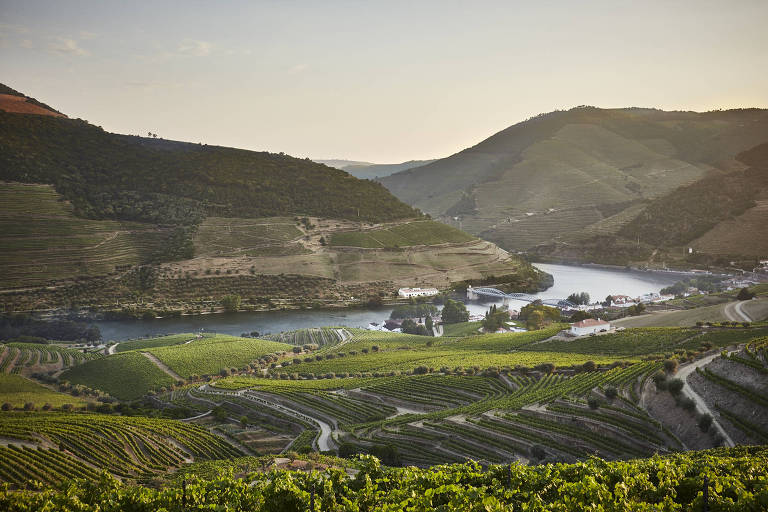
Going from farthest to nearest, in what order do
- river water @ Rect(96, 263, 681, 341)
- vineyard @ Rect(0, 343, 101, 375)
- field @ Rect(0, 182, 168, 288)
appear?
field @ Rect(0, 182, 168, 288) → river water @ Rect(96, 263, 681, 341) → vineyard @ Rect(0, 343, 101, 375)

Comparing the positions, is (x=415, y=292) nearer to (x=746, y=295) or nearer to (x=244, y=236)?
(x=244, y=236)

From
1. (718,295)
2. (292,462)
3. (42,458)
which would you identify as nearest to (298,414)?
(292,462)

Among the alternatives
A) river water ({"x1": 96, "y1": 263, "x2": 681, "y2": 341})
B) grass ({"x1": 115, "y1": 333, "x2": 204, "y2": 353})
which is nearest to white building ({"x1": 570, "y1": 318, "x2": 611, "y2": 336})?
river water ({"x1": 96, "y1": 263, "x2": 681, "y2": 341})

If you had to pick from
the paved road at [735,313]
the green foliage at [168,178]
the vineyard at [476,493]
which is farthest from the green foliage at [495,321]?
the vineyard at [476,493]

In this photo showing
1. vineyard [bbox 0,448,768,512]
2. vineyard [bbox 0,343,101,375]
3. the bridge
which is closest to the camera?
vineyard [bbox 0,448,768,512]

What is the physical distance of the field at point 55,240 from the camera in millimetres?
92438

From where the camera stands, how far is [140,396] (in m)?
54.6

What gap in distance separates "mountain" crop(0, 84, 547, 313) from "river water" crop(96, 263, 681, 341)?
4.41 meters

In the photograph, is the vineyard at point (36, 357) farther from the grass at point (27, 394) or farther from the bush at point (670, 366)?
the bush at point (670, 366)

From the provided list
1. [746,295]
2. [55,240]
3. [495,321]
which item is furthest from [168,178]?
[746,295]

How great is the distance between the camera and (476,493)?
1592cm

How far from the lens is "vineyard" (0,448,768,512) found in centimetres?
1437

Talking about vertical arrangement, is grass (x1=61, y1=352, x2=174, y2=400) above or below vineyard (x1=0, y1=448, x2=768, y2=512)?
below

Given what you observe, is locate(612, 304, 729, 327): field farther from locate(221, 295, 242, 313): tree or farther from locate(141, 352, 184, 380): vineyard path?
locate(221, 295, 242, 313): tree
